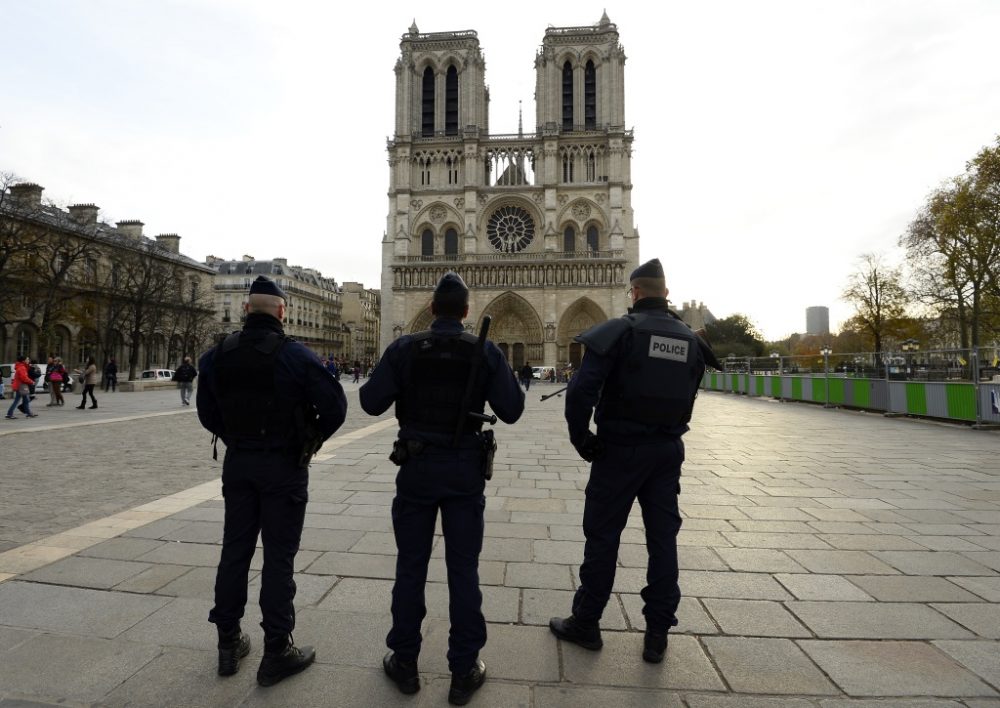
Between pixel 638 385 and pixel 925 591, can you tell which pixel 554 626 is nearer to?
pixel 638 385

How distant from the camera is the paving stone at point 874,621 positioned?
2.56 meters

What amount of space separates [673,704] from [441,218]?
149 ft

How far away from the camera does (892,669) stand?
7.41 ft

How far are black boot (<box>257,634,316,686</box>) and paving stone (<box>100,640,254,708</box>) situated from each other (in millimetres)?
81

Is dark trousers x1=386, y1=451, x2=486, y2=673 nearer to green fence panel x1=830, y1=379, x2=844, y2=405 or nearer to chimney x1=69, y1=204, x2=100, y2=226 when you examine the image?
green fence panel x1=830, y1=379, x2=844, y2=405

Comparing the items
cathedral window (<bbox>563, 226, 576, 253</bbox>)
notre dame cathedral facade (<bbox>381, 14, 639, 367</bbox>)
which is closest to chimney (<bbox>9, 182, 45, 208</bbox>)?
notre dame cathedral facade (<bbox>381, 14, 639, 367</bbox>)

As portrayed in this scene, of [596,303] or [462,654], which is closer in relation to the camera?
[462,654]

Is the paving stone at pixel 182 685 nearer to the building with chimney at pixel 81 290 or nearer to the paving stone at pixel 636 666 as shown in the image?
the paving stone at pixel 636 666

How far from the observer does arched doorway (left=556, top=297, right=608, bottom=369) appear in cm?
4291

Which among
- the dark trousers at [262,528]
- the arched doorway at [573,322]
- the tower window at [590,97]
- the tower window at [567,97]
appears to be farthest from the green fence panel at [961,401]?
the tower window at [567,97]

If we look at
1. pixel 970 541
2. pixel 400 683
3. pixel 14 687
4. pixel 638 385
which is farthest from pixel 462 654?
pixel 970 541

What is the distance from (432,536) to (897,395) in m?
14.1

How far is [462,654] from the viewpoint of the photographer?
210 centimetres

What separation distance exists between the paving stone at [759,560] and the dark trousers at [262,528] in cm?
261
